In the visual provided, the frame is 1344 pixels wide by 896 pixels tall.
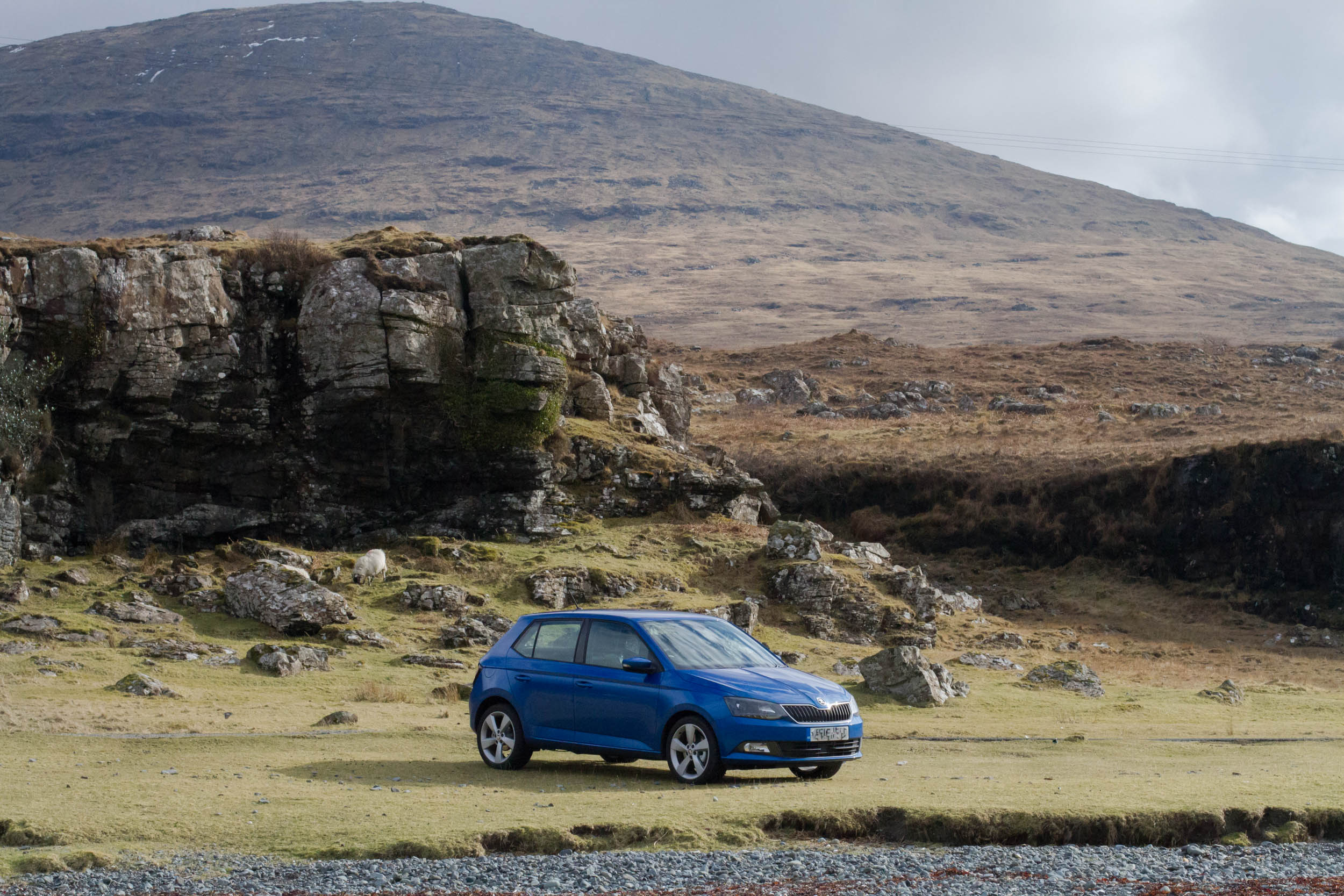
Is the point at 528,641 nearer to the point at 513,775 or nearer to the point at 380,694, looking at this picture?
the point at 513,775

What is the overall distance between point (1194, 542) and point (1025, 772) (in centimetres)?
3076

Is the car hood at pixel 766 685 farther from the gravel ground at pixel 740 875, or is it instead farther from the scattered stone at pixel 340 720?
the scattered stone at pixel 340 720

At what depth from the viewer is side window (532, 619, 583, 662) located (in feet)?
45.2

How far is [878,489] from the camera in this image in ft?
160

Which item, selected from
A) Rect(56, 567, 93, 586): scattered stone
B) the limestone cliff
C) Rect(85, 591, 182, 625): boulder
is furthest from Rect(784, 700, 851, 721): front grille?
the limestone cliff

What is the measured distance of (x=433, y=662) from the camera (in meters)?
24.0

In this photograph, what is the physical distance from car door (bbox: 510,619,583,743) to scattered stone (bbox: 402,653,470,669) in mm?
10198

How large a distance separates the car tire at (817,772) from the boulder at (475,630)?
12644 millimetres

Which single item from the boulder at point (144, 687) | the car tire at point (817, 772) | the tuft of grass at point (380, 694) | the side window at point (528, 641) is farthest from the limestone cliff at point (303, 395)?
the car tire at point (817, 772)

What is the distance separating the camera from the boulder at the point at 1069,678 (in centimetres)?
2477

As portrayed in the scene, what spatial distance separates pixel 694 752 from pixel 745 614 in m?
15.8

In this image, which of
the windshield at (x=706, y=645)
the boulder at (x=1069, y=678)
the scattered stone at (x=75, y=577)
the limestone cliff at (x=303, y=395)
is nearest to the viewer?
the windshield at (x=706, y=645)

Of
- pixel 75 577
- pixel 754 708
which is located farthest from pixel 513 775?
pixel 75 577

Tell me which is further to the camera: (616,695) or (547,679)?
(547,679)
